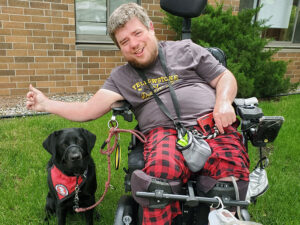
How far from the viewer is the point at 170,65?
6.96ft

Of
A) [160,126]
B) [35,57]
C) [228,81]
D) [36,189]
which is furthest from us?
[35,57]

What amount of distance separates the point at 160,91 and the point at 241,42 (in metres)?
3.52

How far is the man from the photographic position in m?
1.79

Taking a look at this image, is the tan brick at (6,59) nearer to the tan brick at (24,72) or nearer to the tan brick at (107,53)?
the tan brick at (24,72)

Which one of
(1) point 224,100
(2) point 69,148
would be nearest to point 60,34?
(2) point 69,148

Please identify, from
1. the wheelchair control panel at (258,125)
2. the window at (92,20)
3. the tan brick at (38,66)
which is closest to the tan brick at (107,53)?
the window at (92,20)

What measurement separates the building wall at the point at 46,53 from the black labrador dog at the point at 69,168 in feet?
11.0

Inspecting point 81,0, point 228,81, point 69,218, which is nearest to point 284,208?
point 228,81

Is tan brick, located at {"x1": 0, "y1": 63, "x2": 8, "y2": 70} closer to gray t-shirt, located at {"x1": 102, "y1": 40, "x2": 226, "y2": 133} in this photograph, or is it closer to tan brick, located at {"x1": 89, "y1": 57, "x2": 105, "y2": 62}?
tan brick, located at {"x1": 89, "y1": 57, "x2": 105, "y2": 62}

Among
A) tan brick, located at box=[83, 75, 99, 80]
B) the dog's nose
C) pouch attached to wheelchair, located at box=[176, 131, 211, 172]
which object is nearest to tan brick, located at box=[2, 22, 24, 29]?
tan brick, located at box=[83, 75, 99, 80]

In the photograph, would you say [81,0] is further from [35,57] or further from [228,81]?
[228,81]

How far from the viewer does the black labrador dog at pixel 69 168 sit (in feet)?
6.33

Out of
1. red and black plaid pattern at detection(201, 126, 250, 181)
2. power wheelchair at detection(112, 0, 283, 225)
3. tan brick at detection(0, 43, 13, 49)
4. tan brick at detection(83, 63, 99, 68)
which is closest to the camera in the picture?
power wheelchair at detection(112, 0, 283, 225)

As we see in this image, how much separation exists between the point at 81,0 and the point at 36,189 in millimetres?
3896
